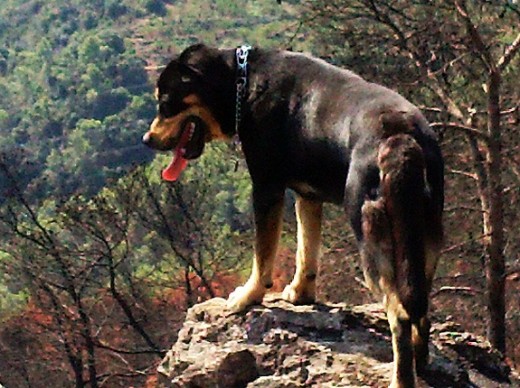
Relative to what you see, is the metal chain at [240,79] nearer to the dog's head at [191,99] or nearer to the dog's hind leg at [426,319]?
the dog's head at [191,99]

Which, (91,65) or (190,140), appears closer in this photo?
(190,140)

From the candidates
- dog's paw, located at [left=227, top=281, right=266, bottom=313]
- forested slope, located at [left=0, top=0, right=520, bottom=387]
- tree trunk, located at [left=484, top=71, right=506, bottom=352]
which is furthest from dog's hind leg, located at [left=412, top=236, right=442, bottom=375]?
tree trunk, located at [left=484, top=71, right=506, bottom=352]

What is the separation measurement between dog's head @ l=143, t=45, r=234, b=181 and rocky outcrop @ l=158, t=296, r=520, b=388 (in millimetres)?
1150

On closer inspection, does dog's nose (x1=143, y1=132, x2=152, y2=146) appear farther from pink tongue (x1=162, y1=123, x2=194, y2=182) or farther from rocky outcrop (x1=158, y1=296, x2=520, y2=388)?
rocky outcrop (x1=158, y1=296, x2=520, y2=388)

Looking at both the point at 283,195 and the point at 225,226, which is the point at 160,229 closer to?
the point at 225,226

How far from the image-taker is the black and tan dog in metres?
4.92

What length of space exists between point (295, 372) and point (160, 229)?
15222mm

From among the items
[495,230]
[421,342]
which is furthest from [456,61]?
[421,342]

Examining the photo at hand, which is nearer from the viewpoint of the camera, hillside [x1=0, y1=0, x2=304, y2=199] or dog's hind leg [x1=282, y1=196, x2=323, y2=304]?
dog's hind leg [x1=282, y1=196, x2=323, y2=304]

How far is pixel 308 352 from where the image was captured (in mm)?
5887

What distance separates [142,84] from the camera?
301 ft

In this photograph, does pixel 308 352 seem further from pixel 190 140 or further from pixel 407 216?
pixel 190 140

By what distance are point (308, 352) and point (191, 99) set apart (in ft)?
5.65

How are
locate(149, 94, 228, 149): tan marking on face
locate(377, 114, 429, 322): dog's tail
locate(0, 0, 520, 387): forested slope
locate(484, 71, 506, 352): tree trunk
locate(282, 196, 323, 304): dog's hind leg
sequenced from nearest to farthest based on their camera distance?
locate(377, 114, 429, 322): dog's tail < locate(149, 94, 228, 149): tan marking on face < locate(282, 196, 323, 304): dog's hind leg < locate(484, 71, 506, 352): tree trunk < locate(0, 0, 520, 387): forested slope
